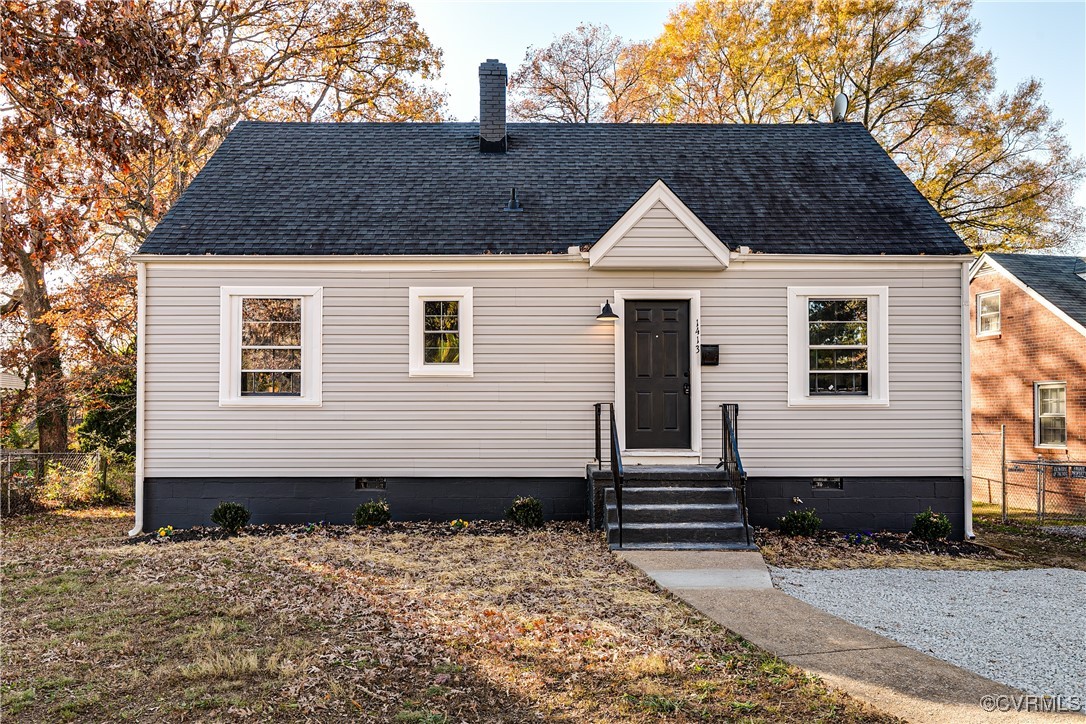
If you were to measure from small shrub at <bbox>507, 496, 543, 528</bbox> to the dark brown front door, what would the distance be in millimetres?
1576

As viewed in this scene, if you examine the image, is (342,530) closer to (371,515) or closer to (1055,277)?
(371,515)

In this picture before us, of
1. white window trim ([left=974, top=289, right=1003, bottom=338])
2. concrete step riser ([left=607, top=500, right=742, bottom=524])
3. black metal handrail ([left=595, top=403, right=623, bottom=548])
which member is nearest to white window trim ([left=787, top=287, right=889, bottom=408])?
concrete step riser ([left=607, top=500, right=742, bottom=524])

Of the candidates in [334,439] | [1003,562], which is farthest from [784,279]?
[334,439]

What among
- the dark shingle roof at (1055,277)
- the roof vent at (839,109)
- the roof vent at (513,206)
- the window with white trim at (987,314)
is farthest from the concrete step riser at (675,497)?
the window with white trim at (987,314)

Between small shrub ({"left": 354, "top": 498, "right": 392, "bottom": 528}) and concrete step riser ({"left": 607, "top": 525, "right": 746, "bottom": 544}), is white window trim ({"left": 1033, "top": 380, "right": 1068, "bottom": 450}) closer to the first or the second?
concrete step riser ({"left": 607, "top": 525, "right": 746, "bottom": 544})

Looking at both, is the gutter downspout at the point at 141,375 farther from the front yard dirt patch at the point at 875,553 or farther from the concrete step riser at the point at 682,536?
the front yard dirt patch at the point at 875,553

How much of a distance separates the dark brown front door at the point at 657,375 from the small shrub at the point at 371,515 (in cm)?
355

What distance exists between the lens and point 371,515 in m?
9.97

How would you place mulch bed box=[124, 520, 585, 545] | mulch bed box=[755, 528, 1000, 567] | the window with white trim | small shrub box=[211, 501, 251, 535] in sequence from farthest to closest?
the window with white trim
small shrub box=[211, 501, 251, 535]
mulch bed box=[124, 520, 585, 545]
mulch bed box=[755, 528, 1000, 567]

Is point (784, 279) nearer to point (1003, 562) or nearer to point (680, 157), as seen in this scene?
point (680, 157)

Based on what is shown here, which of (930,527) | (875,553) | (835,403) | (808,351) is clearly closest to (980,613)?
(875,553)

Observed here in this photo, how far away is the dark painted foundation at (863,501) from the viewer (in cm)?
1027

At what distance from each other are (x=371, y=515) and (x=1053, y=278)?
16657mm

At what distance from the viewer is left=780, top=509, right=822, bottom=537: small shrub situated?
9.88 meters
